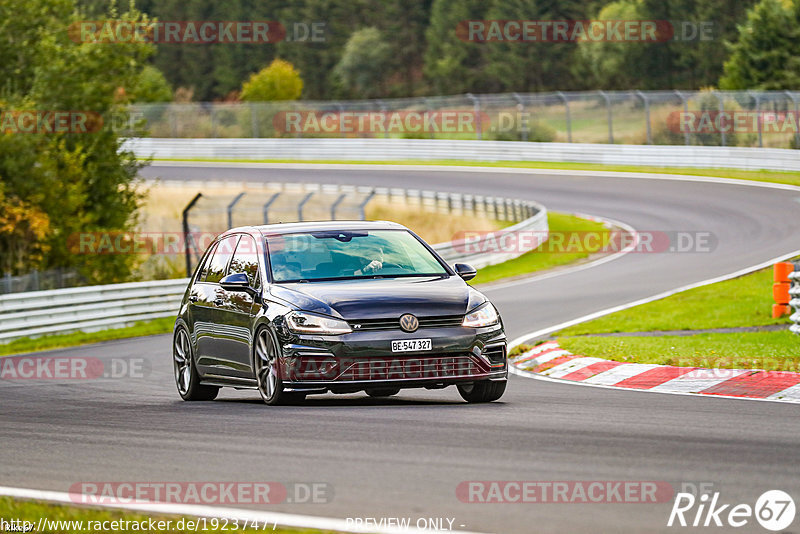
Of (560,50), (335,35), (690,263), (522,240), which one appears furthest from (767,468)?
(335,35)

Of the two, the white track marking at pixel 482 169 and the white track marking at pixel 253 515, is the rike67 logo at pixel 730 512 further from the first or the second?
the white track marking at pixel 482 169

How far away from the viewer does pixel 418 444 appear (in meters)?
8.17

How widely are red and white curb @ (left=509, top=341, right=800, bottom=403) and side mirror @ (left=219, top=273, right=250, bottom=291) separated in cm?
374

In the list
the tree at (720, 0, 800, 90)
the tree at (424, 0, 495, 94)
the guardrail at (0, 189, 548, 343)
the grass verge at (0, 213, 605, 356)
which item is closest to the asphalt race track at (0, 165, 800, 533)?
the grass verge at (0, 213, 605, 356)

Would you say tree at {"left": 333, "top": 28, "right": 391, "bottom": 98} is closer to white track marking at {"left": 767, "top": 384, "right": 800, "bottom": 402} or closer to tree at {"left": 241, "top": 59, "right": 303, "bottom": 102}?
tree at {"left": 241, "top": 59, "right": 303, "bottom": 102}

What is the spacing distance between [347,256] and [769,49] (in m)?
56.6

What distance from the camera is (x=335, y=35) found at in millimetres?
111062

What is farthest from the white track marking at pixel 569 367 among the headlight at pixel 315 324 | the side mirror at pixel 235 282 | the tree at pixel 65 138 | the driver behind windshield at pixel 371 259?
the tree at pixel 65 138

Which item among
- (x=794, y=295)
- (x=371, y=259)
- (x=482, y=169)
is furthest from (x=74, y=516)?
(x=482, y=169)

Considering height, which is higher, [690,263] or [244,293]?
[244,293]

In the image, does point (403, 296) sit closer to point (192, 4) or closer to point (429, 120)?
point (429, 120)

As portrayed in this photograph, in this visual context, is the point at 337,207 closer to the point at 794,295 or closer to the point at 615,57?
the point at 794,295

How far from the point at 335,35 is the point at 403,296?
102804mm

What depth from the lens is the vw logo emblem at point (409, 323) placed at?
33.3ft
